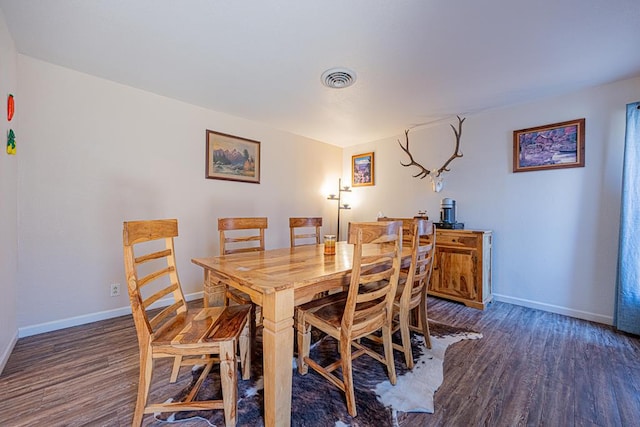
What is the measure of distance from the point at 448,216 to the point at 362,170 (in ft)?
5.84

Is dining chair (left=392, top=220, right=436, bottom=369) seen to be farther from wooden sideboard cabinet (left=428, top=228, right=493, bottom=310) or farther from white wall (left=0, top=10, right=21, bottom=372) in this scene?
white wall (left=0, top=10, right=21, bottom=372)

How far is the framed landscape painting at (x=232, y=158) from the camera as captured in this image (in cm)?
321

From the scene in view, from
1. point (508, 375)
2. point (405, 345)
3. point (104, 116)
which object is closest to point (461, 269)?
point (508, 375)

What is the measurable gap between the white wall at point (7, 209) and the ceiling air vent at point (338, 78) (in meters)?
2.24

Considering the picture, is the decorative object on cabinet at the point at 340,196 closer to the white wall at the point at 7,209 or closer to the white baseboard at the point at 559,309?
the white baseboard at the point at 559,309

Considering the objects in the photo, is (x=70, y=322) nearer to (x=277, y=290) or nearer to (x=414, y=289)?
(x=277, y=290)

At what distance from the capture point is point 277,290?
118 centimetres

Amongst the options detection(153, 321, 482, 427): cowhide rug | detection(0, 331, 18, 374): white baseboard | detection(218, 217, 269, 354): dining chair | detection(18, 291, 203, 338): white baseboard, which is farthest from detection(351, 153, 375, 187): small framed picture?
detection(0, 331, 18, 374): white baseboard

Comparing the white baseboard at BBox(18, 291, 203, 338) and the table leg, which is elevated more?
the table leg

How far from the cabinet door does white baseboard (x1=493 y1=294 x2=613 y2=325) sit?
52 cm

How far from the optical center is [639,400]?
150cm

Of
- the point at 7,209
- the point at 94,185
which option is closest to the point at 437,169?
the point at 94,185

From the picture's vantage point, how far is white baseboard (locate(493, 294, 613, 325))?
253 cm

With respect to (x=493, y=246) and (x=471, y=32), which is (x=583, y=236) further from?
(x=471, y=32)
